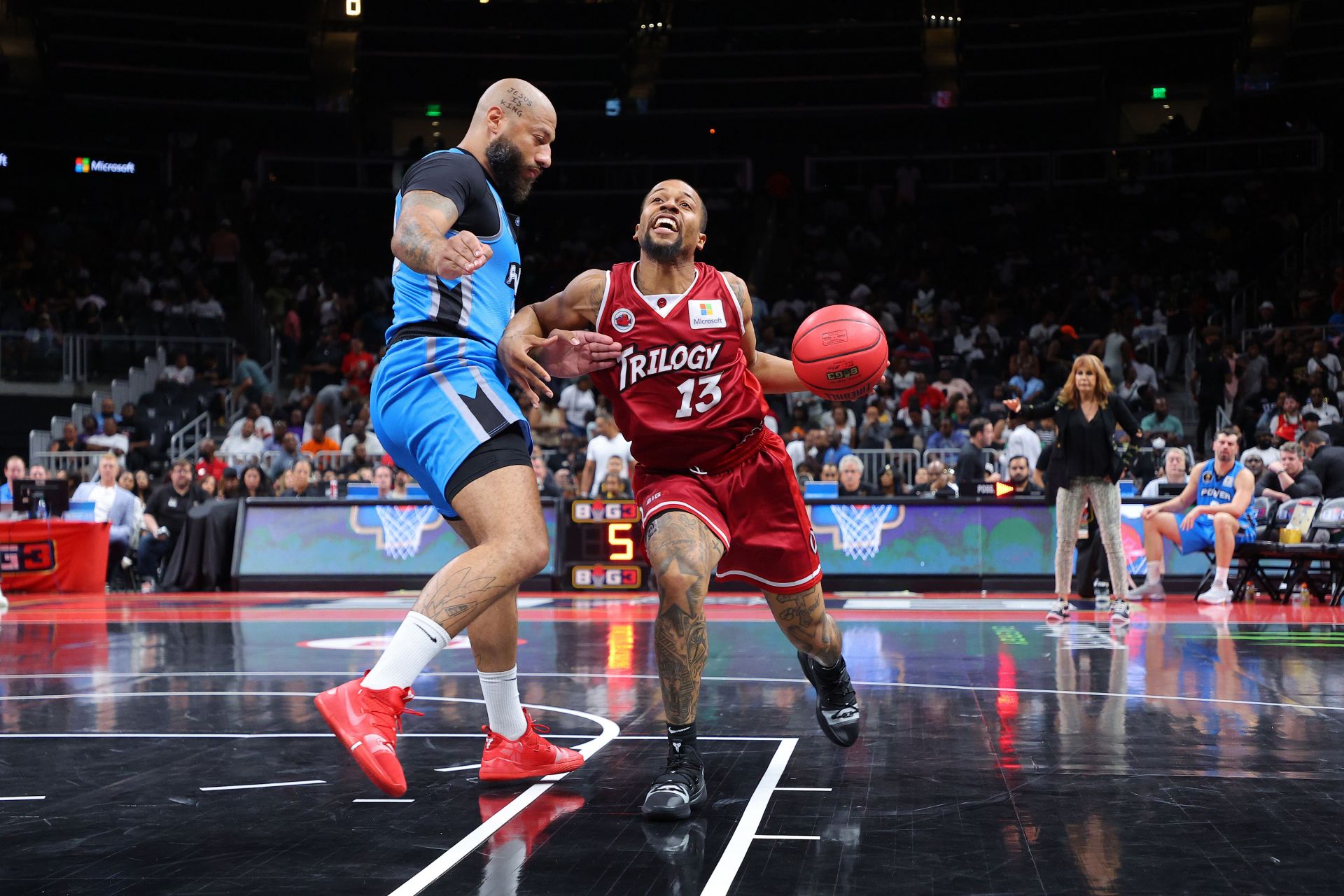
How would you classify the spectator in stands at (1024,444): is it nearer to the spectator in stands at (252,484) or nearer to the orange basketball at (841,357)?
the spectator in stands at (252,484)

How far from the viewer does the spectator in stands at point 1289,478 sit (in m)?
12.6

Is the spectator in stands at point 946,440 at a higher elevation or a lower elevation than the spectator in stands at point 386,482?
higher

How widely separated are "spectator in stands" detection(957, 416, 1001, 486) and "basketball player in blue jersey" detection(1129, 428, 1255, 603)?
1.97 meters

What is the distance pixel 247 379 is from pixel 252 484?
485 centimetres

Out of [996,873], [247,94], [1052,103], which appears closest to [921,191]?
[1052,103]

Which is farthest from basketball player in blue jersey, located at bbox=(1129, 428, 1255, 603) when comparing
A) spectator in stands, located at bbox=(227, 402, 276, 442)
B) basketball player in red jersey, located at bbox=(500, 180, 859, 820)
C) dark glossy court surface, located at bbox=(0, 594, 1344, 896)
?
spectator in stands, located at bbox=(227, 402, 276, 442)

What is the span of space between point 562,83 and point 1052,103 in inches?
415

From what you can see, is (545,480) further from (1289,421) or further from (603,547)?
(1289,421)

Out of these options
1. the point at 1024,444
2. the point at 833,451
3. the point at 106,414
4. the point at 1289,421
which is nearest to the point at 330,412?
the point at 106,414

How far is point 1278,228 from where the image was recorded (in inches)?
888

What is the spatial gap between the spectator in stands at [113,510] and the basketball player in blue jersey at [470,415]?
11.8 metres

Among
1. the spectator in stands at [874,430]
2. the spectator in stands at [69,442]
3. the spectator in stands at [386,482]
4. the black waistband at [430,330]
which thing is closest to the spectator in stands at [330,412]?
the spectator in stands at [386,482]

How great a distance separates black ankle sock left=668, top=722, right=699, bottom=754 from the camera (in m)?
3.94

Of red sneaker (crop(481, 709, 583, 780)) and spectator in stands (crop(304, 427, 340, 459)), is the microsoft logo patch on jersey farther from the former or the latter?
spectator in stands (crop(304, 427, 340, 459))
